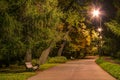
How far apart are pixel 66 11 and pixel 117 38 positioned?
48.2 ft

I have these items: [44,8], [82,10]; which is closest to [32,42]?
[44,8]

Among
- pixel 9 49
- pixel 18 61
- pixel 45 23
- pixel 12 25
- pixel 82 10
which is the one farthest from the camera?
pixel 82 10

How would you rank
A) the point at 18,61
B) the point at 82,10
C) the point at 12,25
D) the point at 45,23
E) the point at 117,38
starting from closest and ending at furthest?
1. the point at 12,25
2. the point at 45,23
3. the point at 18,61
4. the point at 82,10
5. the point at 117,38

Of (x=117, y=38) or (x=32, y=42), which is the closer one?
(x=32, y=42)

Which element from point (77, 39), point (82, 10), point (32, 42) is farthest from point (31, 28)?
point (77, 39)

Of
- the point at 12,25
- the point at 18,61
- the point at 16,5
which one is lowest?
the point at 18,61

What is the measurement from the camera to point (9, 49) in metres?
26.5

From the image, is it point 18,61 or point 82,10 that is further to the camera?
point 82,10

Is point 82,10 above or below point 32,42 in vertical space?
above

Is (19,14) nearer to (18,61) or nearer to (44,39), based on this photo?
(44,39)

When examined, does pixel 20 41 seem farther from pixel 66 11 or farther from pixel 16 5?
pixel 66 11

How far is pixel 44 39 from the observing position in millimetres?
29531

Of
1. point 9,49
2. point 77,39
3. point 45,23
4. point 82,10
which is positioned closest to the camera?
point 9,49

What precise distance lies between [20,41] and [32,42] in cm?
163
